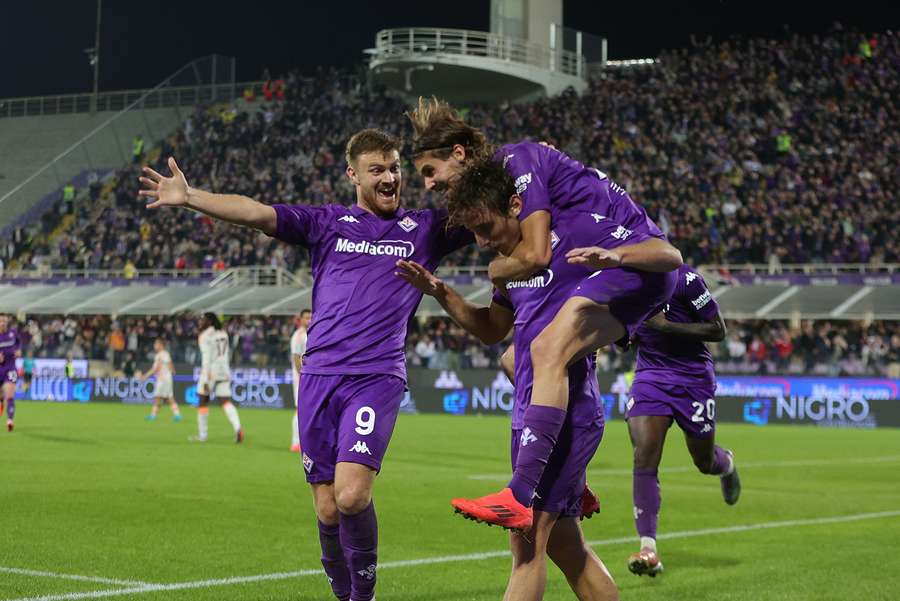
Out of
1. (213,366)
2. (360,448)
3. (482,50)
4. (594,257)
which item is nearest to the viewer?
(594,257)

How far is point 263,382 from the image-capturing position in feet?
119

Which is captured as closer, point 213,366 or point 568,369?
point 568,369

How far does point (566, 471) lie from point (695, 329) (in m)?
3.81

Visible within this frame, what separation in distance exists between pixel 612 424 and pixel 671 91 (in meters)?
16.0

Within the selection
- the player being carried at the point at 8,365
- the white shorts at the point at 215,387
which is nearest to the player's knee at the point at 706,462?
the white shorts at the point at 215,387

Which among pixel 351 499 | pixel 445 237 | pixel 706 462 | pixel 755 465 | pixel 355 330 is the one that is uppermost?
pixel 445 237

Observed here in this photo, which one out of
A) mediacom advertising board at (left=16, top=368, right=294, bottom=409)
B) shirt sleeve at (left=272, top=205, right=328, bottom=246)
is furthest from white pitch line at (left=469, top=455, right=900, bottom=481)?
mediacom advertising board at (left=16, top=368, right=294, bottom=409)

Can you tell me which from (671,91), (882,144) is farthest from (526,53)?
(882,144)

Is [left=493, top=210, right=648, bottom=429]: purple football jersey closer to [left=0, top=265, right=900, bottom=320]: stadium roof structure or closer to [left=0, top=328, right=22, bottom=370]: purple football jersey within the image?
[left=0, top=328, right=22, bottom=370]: purple football jersey

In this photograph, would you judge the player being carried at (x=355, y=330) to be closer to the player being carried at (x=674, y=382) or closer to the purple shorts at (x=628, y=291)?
the purple shorts at (x=628, y=291)

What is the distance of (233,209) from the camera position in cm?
643

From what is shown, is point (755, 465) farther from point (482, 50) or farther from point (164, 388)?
point (482, 50)

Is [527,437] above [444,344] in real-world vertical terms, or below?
above

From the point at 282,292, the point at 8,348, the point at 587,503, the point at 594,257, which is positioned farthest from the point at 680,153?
the point at 594,257
